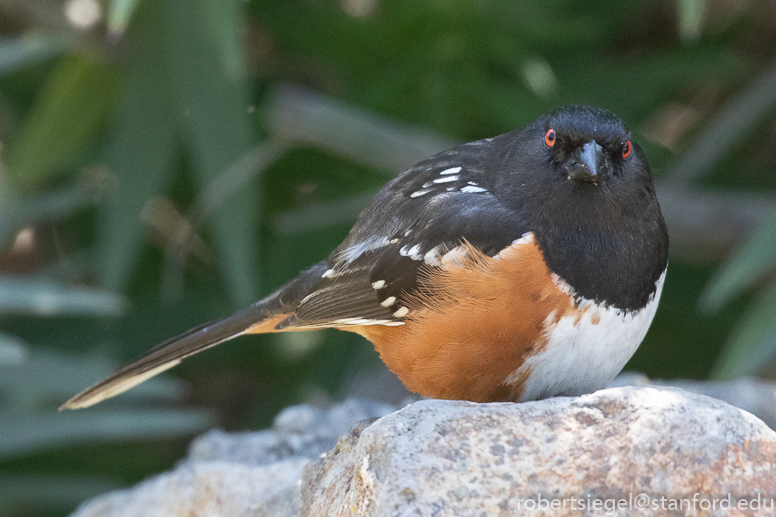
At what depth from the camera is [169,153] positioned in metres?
3.64

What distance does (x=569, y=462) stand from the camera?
4.73ft

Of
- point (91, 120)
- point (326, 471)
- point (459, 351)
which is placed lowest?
point (326, 471)

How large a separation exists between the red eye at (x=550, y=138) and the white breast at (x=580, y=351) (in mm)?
353

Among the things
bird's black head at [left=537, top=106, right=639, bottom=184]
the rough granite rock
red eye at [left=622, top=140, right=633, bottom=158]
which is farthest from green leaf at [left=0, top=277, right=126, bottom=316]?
red eye at [left=622, top=140, right=633, bottom=158]

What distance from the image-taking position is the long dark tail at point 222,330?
2246 mm

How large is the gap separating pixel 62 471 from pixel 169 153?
61.3 inches

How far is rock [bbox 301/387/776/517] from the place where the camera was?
1.40m

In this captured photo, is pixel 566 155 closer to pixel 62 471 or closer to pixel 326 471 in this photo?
pixel 326 471

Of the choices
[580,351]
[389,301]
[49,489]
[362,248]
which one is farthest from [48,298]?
[580,351]

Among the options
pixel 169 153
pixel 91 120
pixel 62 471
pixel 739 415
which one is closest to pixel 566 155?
pixel 739 415

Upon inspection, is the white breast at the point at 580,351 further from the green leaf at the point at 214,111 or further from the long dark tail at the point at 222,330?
the green leaf at the point at 214,111

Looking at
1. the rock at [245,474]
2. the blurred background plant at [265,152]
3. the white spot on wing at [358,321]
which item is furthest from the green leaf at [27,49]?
the white spot on wing at [358,321]

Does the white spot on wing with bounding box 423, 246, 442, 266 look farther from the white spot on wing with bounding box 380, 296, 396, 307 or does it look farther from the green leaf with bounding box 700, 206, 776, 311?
the green leaf with bounding box 700, 206, 776, 311

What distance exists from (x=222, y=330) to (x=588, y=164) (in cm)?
107
